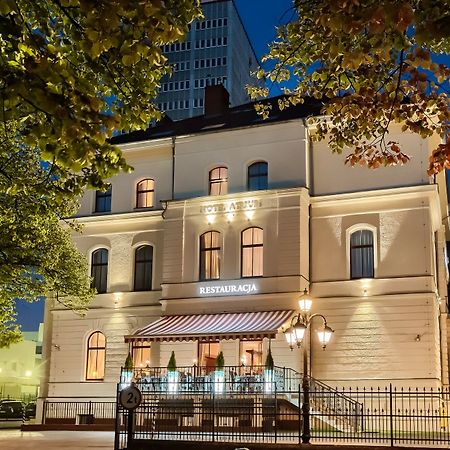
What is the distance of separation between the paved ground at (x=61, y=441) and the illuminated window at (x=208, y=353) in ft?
15.0

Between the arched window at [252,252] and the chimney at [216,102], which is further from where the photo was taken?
the chimney at [216,102]

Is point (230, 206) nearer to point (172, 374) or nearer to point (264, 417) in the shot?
point (172, 374)

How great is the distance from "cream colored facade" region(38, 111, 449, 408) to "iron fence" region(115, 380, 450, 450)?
7.70 feet

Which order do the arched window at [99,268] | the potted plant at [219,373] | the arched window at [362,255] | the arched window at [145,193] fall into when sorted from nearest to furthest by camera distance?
the potted plant at [219,373]
the arched window at [362,255]
the arched window at [99,268]
the arched window at [145,193]

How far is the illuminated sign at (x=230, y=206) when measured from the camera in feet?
104

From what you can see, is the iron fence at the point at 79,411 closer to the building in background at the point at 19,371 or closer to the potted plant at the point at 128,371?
the potted plant at the point at 128,371

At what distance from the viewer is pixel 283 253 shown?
1210 inches

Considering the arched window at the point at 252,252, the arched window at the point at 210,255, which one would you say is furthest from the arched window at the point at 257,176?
the arched window at the point at 210,255

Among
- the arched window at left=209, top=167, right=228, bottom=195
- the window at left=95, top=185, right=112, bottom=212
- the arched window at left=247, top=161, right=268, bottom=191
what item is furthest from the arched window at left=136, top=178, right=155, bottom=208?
the arched window at left=247, top=161, right=268, bottom=191

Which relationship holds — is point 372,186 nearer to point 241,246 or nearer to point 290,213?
point 290,213

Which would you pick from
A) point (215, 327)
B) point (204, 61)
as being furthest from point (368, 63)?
point (204, 61)

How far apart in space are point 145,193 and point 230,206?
521 centimetres

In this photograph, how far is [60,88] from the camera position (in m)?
9.34

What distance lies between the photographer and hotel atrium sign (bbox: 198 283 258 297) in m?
31.1
